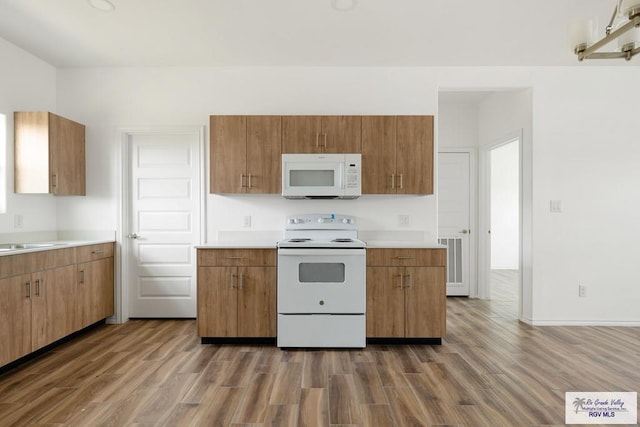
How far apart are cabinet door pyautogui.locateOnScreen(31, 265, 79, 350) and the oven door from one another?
6.05 feet

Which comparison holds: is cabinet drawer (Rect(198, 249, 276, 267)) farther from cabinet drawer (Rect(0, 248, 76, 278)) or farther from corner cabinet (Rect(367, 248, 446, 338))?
cabinet drawer (Rect(0, 248, 76, 278))

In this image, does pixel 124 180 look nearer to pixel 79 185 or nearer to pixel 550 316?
pixel 79 185

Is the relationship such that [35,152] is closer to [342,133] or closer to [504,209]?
[342,133]

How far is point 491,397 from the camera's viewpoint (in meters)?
2.24

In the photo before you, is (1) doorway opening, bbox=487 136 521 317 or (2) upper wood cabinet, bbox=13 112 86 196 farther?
(1) doorway opening, bbox=487 136 521 317

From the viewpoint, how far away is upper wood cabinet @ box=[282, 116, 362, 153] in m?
3.42

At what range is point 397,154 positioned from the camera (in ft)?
11.3

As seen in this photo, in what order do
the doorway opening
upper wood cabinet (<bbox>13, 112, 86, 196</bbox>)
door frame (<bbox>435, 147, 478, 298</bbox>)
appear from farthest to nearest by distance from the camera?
the doorway opening → door frame (<bbox>435, 147, 478, 298</bbox>) → upper wood cabinet (<bbox>13, 112, 86, 196</bbox>)

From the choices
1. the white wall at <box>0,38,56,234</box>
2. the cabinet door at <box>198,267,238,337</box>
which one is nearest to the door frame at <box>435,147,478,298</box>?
the cabinet door at <box>198,267,238,337</box>

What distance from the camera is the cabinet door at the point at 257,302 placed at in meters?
3.14

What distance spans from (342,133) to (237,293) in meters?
1.78

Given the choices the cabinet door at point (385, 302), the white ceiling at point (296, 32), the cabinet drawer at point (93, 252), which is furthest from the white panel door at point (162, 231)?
the cabinet door at point (385, 302)

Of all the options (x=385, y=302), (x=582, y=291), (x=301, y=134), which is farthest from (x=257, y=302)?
(x=582, y=291)

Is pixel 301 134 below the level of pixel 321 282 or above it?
above
